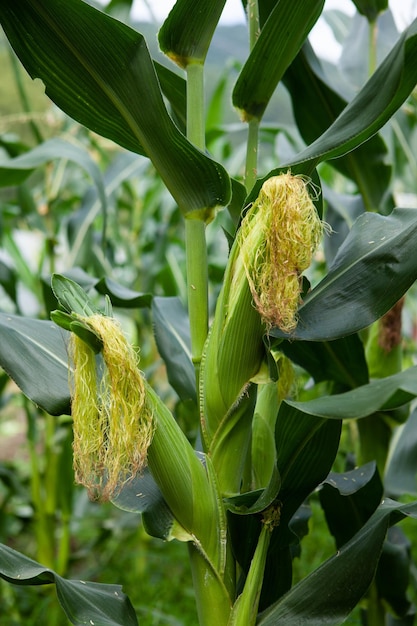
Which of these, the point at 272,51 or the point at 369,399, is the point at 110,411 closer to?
the point at 369,399

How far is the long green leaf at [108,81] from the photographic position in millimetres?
575

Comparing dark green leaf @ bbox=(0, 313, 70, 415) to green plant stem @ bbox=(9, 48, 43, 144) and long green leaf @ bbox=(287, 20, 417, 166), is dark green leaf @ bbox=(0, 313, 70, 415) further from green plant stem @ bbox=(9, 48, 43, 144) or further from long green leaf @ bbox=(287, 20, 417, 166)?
green plant stem @ bbox=(9, 48, 43, 144)

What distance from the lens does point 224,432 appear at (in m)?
0.62

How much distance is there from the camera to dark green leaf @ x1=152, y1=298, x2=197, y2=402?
0.81m

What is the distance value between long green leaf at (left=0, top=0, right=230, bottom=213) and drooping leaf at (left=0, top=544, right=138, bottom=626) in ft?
1.13

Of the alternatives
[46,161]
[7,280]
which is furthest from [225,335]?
[7,280]

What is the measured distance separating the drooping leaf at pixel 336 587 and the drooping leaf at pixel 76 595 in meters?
0.13

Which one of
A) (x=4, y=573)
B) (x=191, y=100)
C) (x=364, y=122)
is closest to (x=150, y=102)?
(x=191, y=100)

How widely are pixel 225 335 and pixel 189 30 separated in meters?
0.27

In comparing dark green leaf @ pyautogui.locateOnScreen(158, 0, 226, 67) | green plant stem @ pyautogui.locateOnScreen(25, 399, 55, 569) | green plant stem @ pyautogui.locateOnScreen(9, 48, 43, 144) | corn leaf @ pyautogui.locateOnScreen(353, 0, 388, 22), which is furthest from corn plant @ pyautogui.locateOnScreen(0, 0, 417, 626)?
green plant stem @ pyautogui.locateOnScreen(25, 399, 55, 569)

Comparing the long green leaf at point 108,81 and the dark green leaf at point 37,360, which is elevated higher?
the long green leaf at point 108,81

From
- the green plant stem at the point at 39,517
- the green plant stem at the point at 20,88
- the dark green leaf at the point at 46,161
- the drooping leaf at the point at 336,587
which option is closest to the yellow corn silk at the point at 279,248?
the drooping leaf at the point at 336,587

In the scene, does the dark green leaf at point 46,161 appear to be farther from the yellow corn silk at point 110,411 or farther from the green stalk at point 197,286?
the yellow corn silk at point 110,411

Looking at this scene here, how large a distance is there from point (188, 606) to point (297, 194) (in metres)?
1.45
